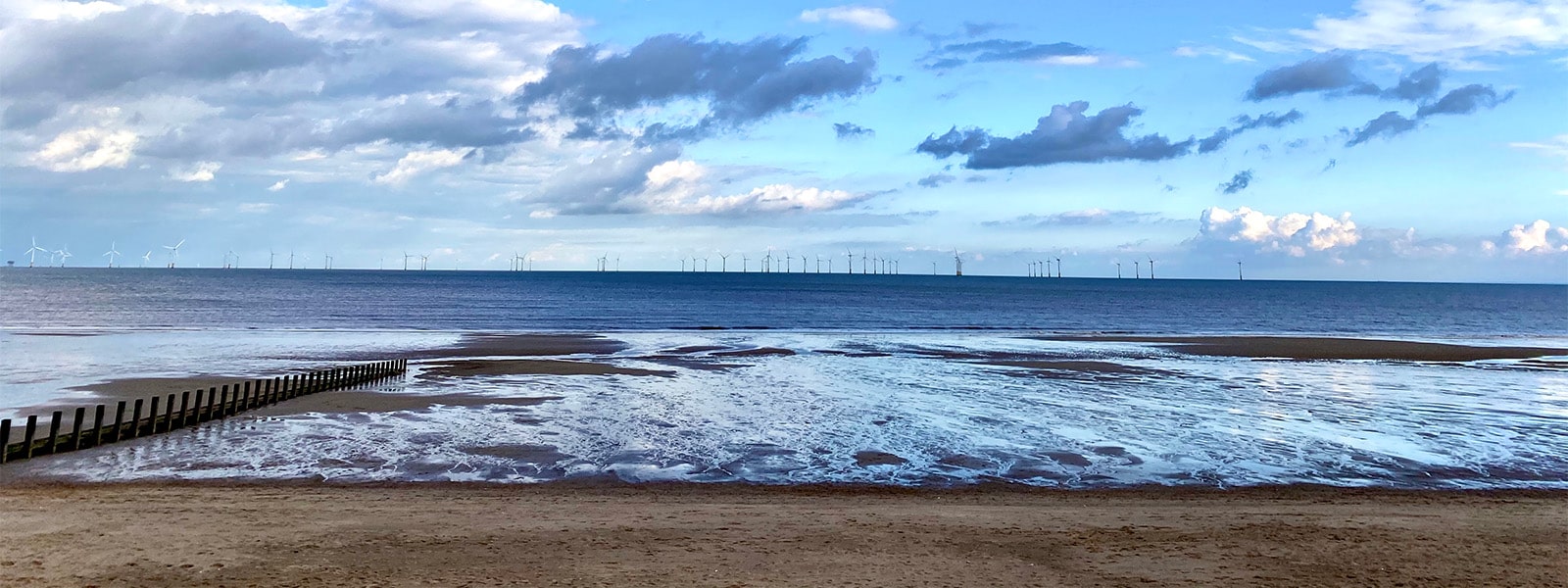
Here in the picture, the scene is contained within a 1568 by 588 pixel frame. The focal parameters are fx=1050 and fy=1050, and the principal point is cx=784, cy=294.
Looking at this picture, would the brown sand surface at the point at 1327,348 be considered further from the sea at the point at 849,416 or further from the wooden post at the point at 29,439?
the wooden post at the point at 29,439

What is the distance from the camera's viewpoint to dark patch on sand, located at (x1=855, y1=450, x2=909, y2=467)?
22328 millimetres

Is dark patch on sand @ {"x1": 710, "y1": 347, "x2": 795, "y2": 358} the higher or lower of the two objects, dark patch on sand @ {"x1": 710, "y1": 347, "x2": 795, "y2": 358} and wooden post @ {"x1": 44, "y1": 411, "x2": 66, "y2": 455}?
the lower

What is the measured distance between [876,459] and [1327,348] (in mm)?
48662

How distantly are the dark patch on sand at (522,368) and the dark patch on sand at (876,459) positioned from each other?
18.9 meters

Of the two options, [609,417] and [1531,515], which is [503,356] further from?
[1531,515]

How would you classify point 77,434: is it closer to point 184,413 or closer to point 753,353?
point 184,413

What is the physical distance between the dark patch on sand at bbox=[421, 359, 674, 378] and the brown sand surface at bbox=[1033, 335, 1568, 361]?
1279 inches

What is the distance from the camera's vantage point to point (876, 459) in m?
22.9

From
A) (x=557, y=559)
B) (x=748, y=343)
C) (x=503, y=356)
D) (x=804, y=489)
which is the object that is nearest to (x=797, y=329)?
(x=748, y=343)

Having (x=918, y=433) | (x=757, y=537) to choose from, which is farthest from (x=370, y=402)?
(x=757, y=537)

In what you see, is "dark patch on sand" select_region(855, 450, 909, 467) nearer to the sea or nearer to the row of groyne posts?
the sea

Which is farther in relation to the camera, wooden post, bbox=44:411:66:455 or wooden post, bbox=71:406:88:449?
wooden post, bbox=71:406:88:449

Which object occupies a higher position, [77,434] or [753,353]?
[77,434]

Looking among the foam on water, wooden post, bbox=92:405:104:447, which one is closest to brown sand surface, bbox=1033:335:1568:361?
the foam on water
